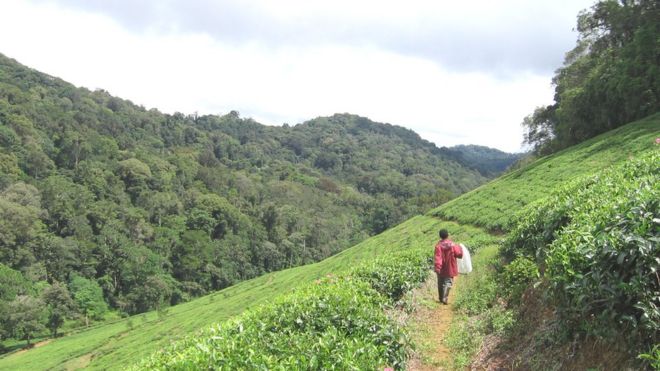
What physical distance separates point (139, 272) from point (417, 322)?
3470 inches

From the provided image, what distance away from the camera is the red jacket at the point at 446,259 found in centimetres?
1221

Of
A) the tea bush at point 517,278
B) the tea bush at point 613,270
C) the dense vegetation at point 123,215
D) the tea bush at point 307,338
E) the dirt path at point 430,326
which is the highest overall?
the tea bush at point 613,270

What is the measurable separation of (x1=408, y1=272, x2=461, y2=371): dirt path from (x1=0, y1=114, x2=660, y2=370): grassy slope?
852 cm

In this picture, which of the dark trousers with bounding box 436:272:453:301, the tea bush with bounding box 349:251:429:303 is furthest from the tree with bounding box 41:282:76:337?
the dark trousers with bounding box 436:272:453:301

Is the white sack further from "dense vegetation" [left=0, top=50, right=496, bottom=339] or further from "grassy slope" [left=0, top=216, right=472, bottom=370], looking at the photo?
"dense vegetation" [left=0, top=50, right=496, bottom=339]

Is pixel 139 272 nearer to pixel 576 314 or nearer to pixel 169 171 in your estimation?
pixel 169 171

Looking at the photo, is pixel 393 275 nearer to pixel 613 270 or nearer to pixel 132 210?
pixel 613 270

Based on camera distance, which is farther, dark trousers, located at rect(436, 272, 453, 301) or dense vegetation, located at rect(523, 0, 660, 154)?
dense vegetation, located at rect(523, 0, 660, 154)

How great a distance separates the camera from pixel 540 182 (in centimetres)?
2889

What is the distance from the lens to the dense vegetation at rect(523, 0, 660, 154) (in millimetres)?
32531

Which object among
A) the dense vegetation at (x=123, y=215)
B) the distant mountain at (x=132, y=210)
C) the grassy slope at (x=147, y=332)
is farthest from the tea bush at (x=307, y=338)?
the distant mountain at (x=132, y=210)

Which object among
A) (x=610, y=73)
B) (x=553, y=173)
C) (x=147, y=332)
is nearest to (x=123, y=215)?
(x=147, y=332)

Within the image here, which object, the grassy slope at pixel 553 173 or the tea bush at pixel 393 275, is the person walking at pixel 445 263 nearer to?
the tea bush at pixel 393 275

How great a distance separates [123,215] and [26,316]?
3832 cm
